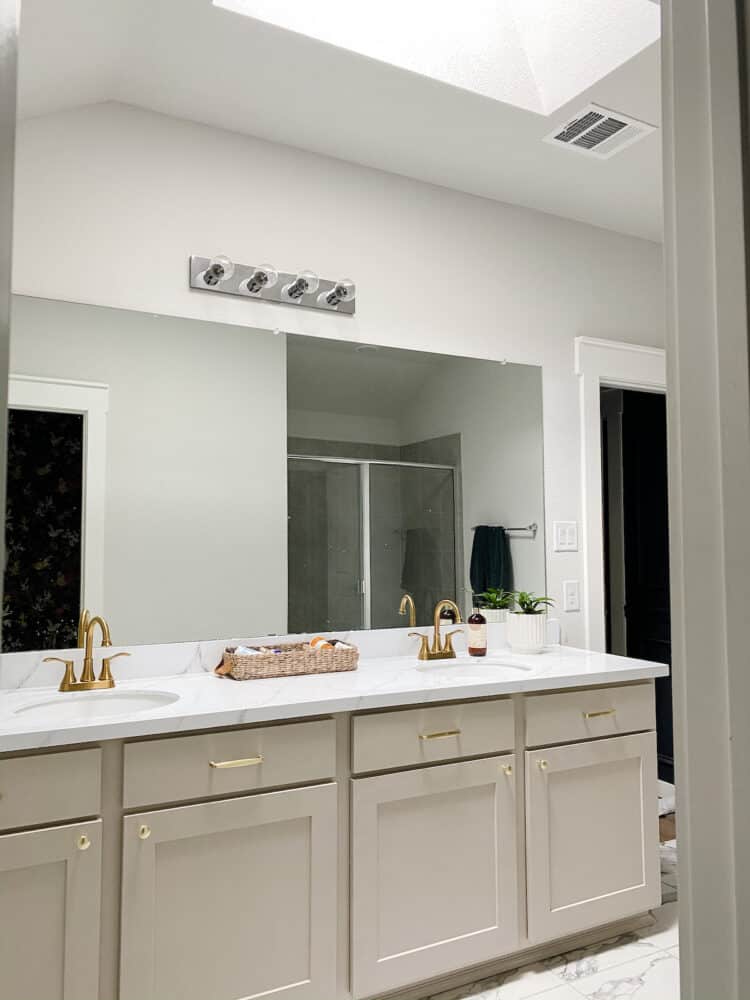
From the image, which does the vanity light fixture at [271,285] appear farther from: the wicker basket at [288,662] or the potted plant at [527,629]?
the potted plant at [527,629]

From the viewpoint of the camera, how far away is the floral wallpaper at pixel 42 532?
2023mm

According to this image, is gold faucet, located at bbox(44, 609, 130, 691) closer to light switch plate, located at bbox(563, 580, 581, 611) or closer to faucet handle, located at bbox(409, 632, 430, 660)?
faucet handle, located at bbox(409, 632, 430, 660)

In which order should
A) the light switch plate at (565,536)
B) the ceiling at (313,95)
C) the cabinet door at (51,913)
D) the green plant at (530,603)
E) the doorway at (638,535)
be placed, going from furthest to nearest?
the doorway at (638,535)
the light switch plate at (565,536)
the green plant at (530,603)
the ceiling at (313,95)
the cabinet door at (51,913)

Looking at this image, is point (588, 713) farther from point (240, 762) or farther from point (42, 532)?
point (42, 532)

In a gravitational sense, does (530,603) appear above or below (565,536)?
below

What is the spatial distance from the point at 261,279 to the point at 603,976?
7.73 ft

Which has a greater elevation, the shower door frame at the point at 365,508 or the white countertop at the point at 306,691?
the shower door frame at the point at 365,508

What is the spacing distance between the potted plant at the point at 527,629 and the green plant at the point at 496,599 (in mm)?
81

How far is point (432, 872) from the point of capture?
1951mm

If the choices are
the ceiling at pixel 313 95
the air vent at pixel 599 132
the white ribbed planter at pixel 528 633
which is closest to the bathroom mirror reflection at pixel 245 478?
the white ribbed planter at pixel 528 633

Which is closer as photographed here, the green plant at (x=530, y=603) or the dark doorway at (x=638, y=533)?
the green plant at (x=530, y=603)

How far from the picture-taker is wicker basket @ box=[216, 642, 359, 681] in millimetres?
2145

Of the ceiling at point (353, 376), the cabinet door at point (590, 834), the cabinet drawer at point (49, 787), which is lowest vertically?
the cabinet door at point (590, 834)

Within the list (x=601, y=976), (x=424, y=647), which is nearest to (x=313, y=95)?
(x=424, y=647)
